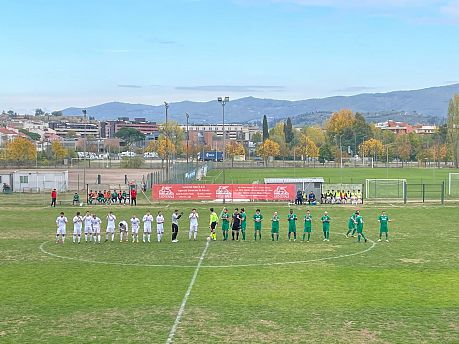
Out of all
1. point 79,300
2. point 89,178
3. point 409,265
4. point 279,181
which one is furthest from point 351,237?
point 89,178

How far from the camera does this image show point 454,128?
124688 mm

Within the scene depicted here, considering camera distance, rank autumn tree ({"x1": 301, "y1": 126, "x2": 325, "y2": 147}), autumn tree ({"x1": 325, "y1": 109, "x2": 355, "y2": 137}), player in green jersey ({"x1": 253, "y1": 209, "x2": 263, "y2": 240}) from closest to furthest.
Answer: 1. player in green jersey ({"x1": 253, "y1": 209, "x2": 263, "y2": 240})
2. autumn tree ({"x1": 325, "y1": 109, "x2": 355, "y2": 137})
3. autumn tree ({"x1": 301, "y1": 126, "x2": 325, "y2": 147})

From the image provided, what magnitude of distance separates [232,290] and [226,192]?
3229cm

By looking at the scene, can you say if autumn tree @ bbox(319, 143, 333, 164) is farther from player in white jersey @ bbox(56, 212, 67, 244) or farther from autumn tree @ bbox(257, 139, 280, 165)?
player in white jersey @ bbox(56, 212, 67, 244)

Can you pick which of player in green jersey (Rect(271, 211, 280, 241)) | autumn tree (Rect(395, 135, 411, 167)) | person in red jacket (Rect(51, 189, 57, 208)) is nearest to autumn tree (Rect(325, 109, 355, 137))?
autumn tree (Rect(395, 135, 411, 167))

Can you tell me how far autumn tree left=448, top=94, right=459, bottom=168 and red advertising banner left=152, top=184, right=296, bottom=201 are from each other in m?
79.2

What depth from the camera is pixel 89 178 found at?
277 ft

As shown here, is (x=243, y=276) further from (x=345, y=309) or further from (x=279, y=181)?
(x=279, y=181)

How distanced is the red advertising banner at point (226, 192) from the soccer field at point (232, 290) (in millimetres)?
18902

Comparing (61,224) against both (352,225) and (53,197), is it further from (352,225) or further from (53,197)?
(53,197)

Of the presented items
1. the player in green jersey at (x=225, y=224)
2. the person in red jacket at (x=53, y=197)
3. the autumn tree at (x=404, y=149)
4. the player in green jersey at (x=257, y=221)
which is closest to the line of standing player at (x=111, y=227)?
the player in green jersey at (x=225, y=224)

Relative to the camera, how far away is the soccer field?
16.1 meters

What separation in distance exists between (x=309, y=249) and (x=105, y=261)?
9.10 meters

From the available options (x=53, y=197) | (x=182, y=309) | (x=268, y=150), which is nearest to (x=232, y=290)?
(x=182, y=309)
